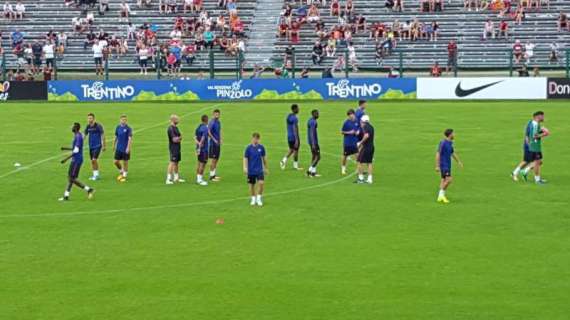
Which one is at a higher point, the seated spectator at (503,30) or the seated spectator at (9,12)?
the seated spectator at (9,12)

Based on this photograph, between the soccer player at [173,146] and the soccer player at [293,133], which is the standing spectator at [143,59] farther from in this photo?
the soccer player at [173,146]

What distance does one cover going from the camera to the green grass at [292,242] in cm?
1834

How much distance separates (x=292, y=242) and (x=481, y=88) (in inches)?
1473

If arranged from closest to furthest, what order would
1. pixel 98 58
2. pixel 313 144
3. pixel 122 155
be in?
pixel 313 144, pixel 122 155, pixel 98 58

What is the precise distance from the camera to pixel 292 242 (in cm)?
2322

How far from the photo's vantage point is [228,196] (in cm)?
2941

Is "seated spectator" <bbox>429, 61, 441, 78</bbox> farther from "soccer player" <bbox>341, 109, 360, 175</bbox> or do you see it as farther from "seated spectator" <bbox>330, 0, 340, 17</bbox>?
"soccer player" <bbox>341, 109, 360, 175</bbox>

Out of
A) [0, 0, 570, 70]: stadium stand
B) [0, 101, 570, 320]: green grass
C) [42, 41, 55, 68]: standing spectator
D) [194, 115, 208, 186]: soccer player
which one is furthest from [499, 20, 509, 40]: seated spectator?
[194, 115, 208, 186]: soccer player

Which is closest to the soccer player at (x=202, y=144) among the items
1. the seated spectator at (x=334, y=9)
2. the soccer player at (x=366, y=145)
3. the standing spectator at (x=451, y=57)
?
the soccer player at (x=366, y=145)

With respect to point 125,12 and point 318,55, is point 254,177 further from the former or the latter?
point 125,12

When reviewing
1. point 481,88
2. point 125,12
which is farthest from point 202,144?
point 125,12

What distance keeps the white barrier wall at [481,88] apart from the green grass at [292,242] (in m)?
17.8

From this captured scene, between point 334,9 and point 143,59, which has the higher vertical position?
point 334,9

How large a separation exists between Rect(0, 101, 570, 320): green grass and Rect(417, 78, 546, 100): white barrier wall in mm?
17774
